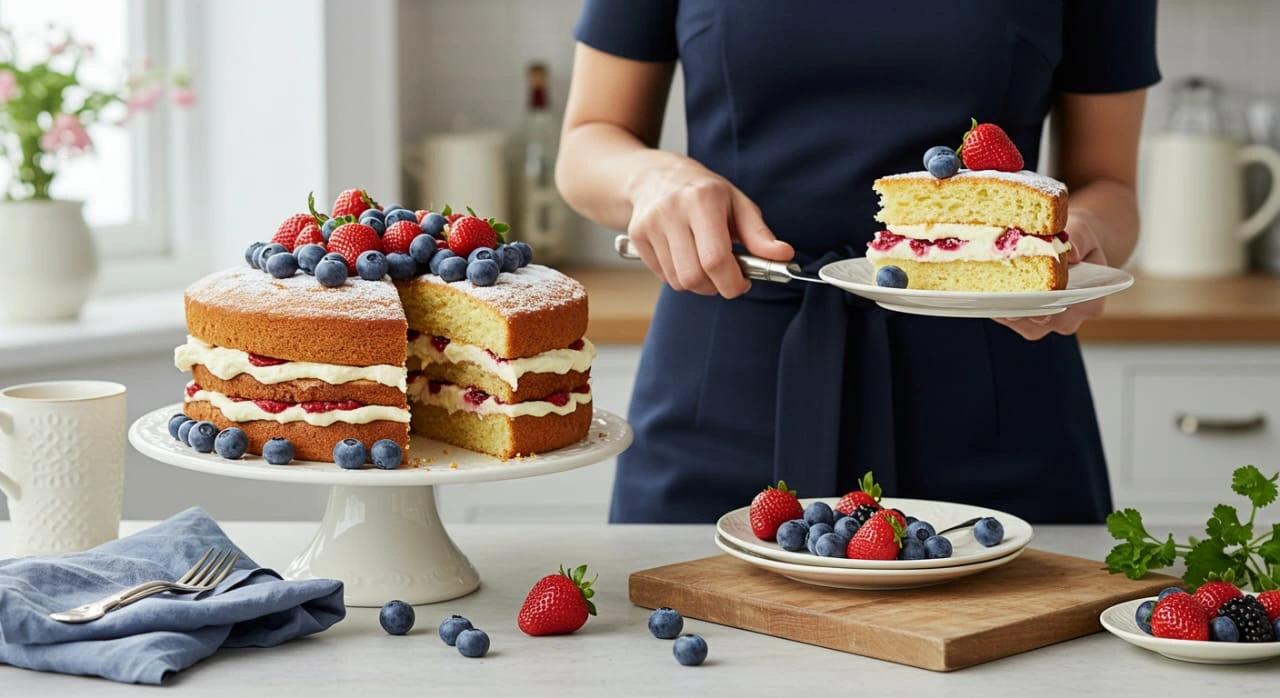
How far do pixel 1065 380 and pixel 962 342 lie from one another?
14 centimetres

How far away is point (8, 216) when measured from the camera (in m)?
2.63

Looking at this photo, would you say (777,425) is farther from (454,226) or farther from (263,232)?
(263,232)

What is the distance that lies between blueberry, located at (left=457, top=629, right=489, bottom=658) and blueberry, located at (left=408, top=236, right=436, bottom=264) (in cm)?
45

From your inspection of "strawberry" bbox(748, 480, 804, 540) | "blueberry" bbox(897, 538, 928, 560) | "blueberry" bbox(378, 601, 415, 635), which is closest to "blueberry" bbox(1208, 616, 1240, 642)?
"blueberry" bbox(897, 538, 928, 560)

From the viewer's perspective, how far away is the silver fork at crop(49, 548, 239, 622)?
45.4 inches

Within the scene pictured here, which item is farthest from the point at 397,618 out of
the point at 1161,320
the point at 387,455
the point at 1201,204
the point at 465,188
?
the point at 1201,204

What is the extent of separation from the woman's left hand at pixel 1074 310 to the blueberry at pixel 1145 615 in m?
0.38

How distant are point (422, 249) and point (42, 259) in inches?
55.4

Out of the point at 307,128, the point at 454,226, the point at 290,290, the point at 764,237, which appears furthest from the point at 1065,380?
the point at 307,128

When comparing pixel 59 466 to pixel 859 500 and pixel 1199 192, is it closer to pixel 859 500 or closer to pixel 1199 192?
pixel 859 500

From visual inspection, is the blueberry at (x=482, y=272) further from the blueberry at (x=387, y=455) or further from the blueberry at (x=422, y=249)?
the blueberry at (x=387, y=455)

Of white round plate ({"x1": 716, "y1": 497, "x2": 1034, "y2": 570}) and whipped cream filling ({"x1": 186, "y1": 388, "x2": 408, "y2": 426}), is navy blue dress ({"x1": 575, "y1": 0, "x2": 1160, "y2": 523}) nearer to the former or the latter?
white round plate ({"x1": 716, "y1": 497, "x2": 1034, "y2": 570})

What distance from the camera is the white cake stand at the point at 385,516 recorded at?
129 cm

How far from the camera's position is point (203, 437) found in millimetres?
1359
